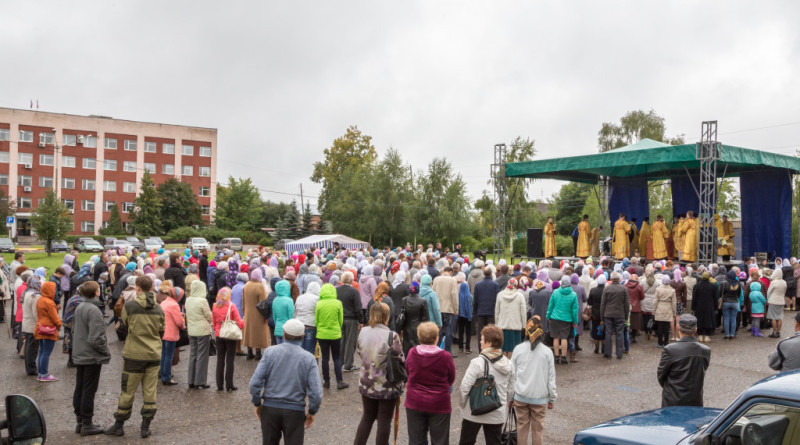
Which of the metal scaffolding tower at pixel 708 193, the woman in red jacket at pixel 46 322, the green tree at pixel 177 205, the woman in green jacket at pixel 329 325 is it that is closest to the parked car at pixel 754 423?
the woman in green jacket at pixel 329 325

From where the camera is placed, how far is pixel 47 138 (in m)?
59.5

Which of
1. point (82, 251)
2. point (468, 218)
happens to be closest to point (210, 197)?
point (82, 251)

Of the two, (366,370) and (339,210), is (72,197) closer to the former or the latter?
(339,210)

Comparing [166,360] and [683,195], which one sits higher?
[683,195]

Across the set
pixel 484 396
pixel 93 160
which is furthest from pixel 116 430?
pixel 93 160

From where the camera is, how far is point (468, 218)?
43.6 metres

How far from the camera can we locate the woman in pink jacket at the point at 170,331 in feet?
26.6

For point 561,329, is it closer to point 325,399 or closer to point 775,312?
point 325,399

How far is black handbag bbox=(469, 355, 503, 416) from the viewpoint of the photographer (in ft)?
15.6

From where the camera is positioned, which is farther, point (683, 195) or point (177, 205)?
point (177, 205)

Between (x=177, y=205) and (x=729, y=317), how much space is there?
5473cm

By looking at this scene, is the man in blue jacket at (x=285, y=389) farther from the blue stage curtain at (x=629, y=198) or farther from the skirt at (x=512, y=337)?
the blue stage curtain at (x=629, y=198)

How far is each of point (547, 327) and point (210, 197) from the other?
61.4 meters

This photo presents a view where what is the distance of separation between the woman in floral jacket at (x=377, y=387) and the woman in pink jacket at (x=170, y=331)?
3.72 m
